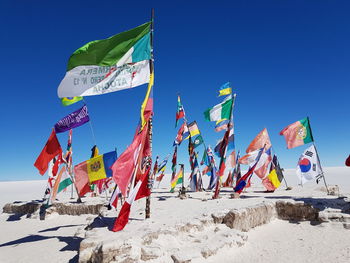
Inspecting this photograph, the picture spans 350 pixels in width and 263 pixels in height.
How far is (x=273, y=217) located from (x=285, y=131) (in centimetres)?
540

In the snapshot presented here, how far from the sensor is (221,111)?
1455cm

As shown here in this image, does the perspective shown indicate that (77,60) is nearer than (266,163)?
Yes

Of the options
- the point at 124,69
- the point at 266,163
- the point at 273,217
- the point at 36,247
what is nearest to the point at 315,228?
the point at 273,217

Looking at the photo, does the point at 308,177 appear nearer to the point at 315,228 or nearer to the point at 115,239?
the point at 315,228

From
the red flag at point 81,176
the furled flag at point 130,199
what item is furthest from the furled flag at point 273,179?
the red flag at point 81,176

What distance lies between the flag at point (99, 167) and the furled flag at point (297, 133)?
386 inches

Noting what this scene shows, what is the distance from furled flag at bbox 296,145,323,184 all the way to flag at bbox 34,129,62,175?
42.7 ft

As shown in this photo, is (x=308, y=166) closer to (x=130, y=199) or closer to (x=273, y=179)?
(x=273, y=179)

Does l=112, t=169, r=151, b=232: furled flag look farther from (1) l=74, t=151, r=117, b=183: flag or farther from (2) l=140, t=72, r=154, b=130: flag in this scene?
(1) l=74, t=151, r=117, b=183: flag

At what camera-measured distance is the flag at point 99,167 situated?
10492 millimetres

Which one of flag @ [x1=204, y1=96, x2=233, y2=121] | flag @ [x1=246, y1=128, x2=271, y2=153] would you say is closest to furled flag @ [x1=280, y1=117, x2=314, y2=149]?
flag @ [x1=246, y1=128, x2=271, y2=153]

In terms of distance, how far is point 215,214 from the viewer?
8484 mm

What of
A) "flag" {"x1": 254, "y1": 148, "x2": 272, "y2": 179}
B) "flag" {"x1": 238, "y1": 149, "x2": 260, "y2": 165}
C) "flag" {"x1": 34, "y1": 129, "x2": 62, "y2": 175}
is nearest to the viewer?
"flag" {"x1": 34, "y1": 129, "x2": 62, "y2": 175}

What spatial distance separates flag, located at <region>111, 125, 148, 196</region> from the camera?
6.88m
